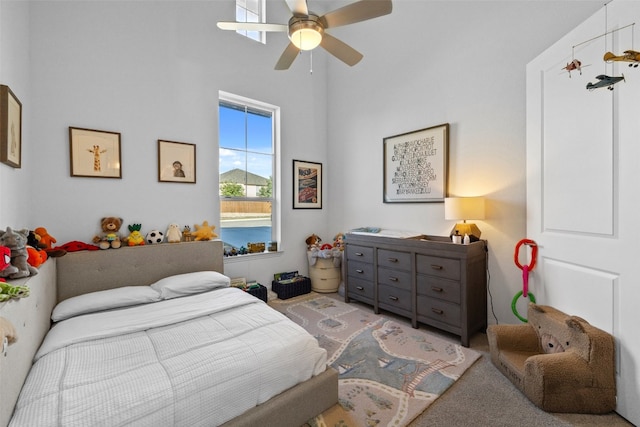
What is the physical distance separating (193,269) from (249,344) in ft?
5.46

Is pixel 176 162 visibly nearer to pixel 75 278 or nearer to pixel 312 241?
pixel 75 278

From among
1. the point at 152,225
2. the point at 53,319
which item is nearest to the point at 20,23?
Answer: the point at 152,225

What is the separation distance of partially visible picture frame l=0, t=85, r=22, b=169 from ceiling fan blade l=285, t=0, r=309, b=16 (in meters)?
1.77

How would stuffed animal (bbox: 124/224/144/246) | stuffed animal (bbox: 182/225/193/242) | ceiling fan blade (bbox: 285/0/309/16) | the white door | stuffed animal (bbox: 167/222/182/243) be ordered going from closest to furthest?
the white door, ceiling fan blade (bbox: 285/0/309/16), stuffed animal (bbox: 124/224/144/246), stuffed animal (bbox: 167/222/182/243), stuffed animal (bbox: 182/225/193/242)

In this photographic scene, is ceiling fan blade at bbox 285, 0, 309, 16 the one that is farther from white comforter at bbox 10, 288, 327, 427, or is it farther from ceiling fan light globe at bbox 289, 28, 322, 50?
white comforter at bbox 10, 288, 327, 427

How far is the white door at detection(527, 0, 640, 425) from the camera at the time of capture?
1.52 meters

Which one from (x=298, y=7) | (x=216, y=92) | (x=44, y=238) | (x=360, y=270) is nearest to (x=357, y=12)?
(x=298, y=7)

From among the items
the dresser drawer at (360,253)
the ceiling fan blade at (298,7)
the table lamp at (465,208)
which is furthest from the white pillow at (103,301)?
the table lamp at (465,208)

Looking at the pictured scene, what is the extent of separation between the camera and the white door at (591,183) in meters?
1.52

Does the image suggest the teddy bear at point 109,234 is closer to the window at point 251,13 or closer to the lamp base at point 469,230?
the window at point 251,13

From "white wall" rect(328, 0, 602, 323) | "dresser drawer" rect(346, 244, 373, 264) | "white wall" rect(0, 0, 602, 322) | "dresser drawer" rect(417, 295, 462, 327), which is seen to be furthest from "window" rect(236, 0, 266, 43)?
"dresser drawer" rect(417, 295, 462, 327)

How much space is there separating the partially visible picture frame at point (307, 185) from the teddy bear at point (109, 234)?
2.14 meters

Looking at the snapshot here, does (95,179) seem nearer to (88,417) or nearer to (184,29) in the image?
(184,29)

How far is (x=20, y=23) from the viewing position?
2.06 m
